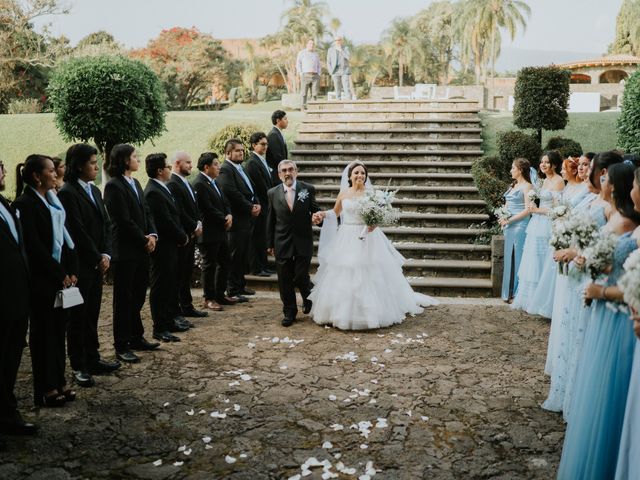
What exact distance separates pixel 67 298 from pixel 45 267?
0.98ft

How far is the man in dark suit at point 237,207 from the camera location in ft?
28.2

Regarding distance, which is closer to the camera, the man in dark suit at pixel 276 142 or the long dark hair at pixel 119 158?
the long dark hair at pixel 119 158

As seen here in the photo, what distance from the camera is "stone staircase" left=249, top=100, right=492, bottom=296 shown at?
32.0ft

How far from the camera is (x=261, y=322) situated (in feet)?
24.9

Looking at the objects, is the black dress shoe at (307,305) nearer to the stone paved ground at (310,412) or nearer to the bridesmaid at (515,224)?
the stone paved ground at (310,412)

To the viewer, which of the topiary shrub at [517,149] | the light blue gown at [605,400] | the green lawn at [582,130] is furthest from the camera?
the green lawn at [582,130]

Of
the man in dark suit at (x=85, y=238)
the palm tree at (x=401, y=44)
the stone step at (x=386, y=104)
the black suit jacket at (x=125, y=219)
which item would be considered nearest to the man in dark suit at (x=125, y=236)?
the black suit jacket at (x=125, y=219)

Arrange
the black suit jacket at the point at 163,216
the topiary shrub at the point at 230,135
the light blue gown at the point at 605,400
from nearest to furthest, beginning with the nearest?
1. the light blue gown at the point at 605,400
2. the black suit jacket at the point at 163,216
3. the topiary shrub at the point at 230,135

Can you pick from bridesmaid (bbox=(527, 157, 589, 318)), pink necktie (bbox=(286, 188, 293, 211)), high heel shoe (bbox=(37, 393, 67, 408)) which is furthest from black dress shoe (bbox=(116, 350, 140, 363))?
bridesmaid (bbox=(527, 157, 589, 318))

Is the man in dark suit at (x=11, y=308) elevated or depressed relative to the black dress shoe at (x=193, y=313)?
elevated

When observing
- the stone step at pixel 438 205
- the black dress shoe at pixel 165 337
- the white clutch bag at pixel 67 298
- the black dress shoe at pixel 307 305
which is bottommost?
the black dress shoe at pixel 165 337

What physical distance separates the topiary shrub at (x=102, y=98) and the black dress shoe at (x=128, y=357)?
6.72 m

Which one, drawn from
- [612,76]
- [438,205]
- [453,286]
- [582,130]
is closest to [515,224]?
[453,286]

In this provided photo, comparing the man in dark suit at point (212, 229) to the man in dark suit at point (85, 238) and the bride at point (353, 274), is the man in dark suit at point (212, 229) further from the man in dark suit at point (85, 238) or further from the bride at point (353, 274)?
the man in dark suit at point (85, 238)
